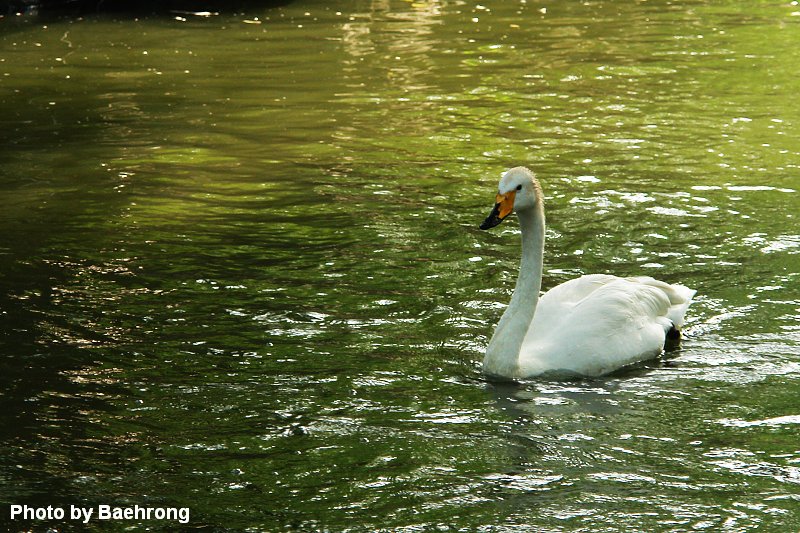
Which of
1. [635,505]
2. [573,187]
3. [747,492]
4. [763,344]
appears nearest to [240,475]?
[635,505]

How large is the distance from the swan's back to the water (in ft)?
0.58

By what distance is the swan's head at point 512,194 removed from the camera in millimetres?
7793

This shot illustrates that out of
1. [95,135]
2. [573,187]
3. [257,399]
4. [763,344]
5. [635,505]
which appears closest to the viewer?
[635,505]

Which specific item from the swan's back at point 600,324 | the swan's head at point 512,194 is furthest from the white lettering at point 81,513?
the swan's head at point 512,194

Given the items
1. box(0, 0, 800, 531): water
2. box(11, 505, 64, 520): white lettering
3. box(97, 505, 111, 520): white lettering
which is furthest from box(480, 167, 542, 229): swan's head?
box(11, 505, 64, 520): white lettering

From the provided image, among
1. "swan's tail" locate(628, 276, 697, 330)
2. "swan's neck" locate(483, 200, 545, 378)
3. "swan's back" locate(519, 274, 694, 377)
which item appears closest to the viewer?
"swan's neck" locate(483, 200, 545, 378)

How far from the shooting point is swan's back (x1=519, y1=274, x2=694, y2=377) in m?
7.89

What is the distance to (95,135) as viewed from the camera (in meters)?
14.8

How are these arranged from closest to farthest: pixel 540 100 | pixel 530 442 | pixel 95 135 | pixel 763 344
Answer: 1. pixel 530 442
2. pixel 763 344
3. pixel 95 135
4. pixel 540 100

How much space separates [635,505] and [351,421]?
1813mm

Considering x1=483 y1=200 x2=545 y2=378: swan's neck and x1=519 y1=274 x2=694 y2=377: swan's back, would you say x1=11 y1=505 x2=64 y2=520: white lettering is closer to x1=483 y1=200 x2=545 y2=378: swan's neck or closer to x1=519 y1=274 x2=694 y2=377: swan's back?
x1=483 y1=200 x2=545 y2=378: swan's neck

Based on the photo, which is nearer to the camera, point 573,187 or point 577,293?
point 577,293

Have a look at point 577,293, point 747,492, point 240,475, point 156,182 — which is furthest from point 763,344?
point 156,182

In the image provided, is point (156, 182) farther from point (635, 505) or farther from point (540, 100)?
point (635, 505)
